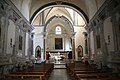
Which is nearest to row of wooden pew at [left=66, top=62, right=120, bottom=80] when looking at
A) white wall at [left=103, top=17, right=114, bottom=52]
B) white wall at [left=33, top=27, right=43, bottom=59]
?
white wall at [left=103, top=17, right=114, bottom=52]

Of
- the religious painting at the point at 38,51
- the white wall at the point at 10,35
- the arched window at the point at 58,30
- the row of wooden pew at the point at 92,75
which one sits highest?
the arched window at the point at 58,30

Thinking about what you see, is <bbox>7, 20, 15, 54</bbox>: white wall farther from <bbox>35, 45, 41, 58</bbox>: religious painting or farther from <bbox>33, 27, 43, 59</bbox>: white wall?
<bbox>33, 27, 43, 59</bbox>: white wall

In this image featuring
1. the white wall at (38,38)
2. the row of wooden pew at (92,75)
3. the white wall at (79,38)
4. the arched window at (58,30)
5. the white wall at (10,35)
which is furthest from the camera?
the arched window at (58,30)

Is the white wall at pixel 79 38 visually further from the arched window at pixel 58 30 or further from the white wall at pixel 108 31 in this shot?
the white wall at pixel 108 31

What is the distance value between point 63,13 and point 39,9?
34.8 ft

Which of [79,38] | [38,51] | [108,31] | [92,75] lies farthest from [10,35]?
[79,38]

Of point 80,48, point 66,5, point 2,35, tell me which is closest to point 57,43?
point 80,48

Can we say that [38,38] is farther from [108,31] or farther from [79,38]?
[108,31]

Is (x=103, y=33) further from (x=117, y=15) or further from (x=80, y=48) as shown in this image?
(x=80, y=48)

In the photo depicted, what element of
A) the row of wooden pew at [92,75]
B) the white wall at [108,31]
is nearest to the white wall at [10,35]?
the row of wooden pew at [92,75]

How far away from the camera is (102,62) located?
8.75 m

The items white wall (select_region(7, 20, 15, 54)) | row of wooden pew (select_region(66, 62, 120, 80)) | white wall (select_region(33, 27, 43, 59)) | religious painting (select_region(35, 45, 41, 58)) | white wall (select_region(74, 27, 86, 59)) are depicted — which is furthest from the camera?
white wall (select_region(33, 27, 43, 59))

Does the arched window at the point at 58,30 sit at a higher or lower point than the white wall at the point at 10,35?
higher

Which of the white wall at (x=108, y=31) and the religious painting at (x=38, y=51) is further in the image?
the religious painting at (x=38, y=51)
